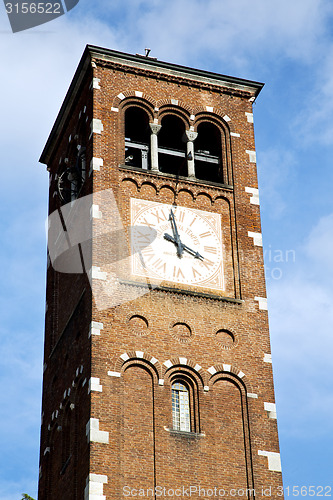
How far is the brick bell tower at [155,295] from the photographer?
39.2m

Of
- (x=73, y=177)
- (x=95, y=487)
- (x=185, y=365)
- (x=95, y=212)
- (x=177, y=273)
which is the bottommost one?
(x=95, y=487)

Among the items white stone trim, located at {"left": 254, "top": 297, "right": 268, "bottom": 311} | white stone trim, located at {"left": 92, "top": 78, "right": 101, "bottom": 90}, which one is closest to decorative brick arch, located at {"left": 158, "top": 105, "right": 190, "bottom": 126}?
white stone trim, located at {"left": 92, "top": 78, "right": 101, "bottom": 90}

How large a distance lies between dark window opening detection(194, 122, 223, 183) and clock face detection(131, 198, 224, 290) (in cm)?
297

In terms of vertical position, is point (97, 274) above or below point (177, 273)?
below

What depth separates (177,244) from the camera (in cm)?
4369

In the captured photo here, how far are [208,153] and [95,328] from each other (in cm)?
982

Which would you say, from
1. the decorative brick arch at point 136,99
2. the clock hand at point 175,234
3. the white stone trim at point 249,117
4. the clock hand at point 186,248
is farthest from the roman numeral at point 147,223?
the white stone trim at point 249,117

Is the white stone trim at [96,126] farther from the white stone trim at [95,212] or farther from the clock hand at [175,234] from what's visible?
the clock hand at [175,234]

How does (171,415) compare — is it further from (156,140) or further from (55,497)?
(156,140)

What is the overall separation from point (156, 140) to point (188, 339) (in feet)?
26.8

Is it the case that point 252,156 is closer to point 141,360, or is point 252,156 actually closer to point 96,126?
point 96,126

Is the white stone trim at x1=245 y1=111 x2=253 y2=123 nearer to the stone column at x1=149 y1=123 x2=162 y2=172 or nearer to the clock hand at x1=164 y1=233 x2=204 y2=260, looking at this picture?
the stone column at x1=149 y1=123 x2=162 y2=172

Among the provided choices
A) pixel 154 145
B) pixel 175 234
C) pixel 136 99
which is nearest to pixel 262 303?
pixel 175 234

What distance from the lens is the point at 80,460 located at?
129 ft
